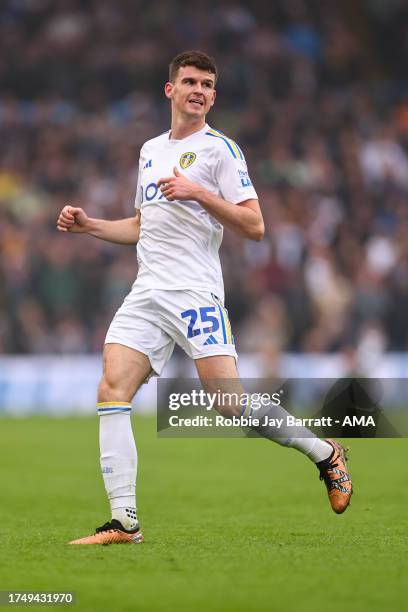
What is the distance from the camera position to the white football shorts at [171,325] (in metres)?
7.11

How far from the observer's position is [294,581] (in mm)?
5617

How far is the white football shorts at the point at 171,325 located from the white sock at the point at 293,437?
0.37m

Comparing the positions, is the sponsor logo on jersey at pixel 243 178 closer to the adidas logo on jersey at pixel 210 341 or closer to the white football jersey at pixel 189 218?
the white football jersey at pixel 189 218

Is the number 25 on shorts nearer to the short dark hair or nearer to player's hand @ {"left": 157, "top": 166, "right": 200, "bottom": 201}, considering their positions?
player's hand @ {"left": 157, "top": 166, "right": 200, "bottom": 201}

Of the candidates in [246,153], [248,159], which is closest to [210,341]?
[248,159]

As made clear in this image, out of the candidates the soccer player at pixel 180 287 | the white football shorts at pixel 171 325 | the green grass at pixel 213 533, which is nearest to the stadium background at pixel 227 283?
the green grass at pixel 213 533

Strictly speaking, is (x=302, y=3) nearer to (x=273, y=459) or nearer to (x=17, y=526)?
(x=273, y=459)

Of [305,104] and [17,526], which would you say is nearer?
[17,526]

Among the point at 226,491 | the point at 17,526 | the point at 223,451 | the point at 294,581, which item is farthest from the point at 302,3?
the point at 294,581

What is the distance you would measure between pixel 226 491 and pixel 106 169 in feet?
42.9

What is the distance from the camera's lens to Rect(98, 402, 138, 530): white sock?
6957mm

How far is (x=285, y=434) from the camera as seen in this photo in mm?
7172

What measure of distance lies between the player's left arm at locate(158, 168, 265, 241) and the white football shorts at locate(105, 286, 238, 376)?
468 mm

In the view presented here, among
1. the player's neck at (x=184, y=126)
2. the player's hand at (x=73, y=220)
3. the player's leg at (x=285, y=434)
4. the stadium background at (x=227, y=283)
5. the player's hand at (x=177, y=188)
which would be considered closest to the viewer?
the stadium background at (x=227, y=283)
